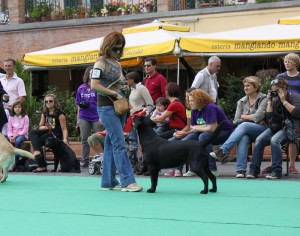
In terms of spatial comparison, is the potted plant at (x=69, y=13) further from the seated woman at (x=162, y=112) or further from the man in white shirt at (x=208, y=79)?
the seated woman at (x=162, y=112)

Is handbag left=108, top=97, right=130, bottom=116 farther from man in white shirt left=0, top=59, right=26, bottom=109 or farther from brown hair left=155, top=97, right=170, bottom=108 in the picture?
man in white shirt left=0, top=59, right=26, bottom=109

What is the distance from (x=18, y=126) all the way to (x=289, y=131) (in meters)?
5.71

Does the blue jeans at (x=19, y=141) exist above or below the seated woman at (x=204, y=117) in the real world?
below

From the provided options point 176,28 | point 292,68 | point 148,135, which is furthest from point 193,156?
point 176,28

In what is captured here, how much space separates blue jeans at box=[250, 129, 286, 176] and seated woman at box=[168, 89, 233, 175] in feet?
1.99

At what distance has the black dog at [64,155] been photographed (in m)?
13.5

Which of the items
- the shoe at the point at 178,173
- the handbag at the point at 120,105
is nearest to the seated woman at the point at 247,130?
the shoe at the point at 178,173

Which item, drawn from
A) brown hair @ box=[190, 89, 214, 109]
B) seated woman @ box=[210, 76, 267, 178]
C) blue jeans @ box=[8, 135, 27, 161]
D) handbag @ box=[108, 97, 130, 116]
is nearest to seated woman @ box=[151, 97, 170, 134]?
brown hair @ box=[190, 89, 214, 109]

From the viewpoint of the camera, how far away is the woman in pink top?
1448 cm

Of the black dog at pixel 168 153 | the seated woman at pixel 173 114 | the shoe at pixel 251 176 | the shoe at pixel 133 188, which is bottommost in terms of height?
the shoe at pixel 251 176

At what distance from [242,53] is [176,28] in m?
3.48

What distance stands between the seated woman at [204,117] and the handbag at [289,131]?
94 cm

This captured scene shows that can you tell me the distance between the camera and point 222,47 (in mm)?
15195

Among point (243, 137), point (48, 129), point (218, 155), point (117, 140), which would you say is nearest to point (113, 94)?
point (117, 140)
